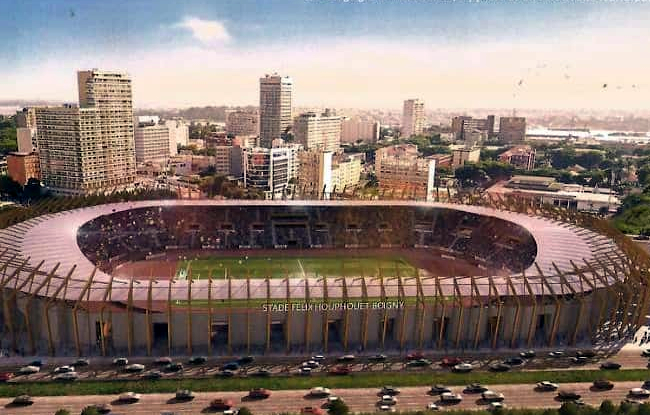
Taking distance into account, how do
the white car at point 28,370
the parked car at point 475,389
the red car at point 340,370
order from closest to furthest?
the parked car at point 475,389 < the white car at point 28,370 < the red car at point 340,370

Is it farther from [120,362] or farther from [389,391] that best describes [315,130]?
[389,391]

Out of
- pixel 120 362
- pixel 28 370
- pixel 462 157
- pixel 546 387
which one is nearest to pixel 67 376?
pixel 28 370

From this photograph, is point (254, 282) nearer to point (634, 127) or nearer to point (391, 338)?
point (391, 338)

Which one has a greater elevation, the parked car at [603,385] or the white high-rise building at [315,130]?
the white high-rise building at [315,130]

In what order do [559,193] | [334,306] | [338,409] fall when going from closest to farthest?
[338,409]
[334,306]
[559,193]

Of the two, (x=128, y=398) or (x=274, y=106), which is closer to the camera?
(x=128, y=398)

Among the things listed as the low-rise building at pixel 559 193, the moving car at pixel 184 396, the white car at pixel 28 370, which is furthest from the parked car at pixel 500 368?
the low-rise building at pixel 559 193

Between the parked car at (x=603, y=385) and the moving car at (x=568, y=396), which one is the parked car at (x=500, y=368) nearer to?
the moving car at (x=568, y=396)
